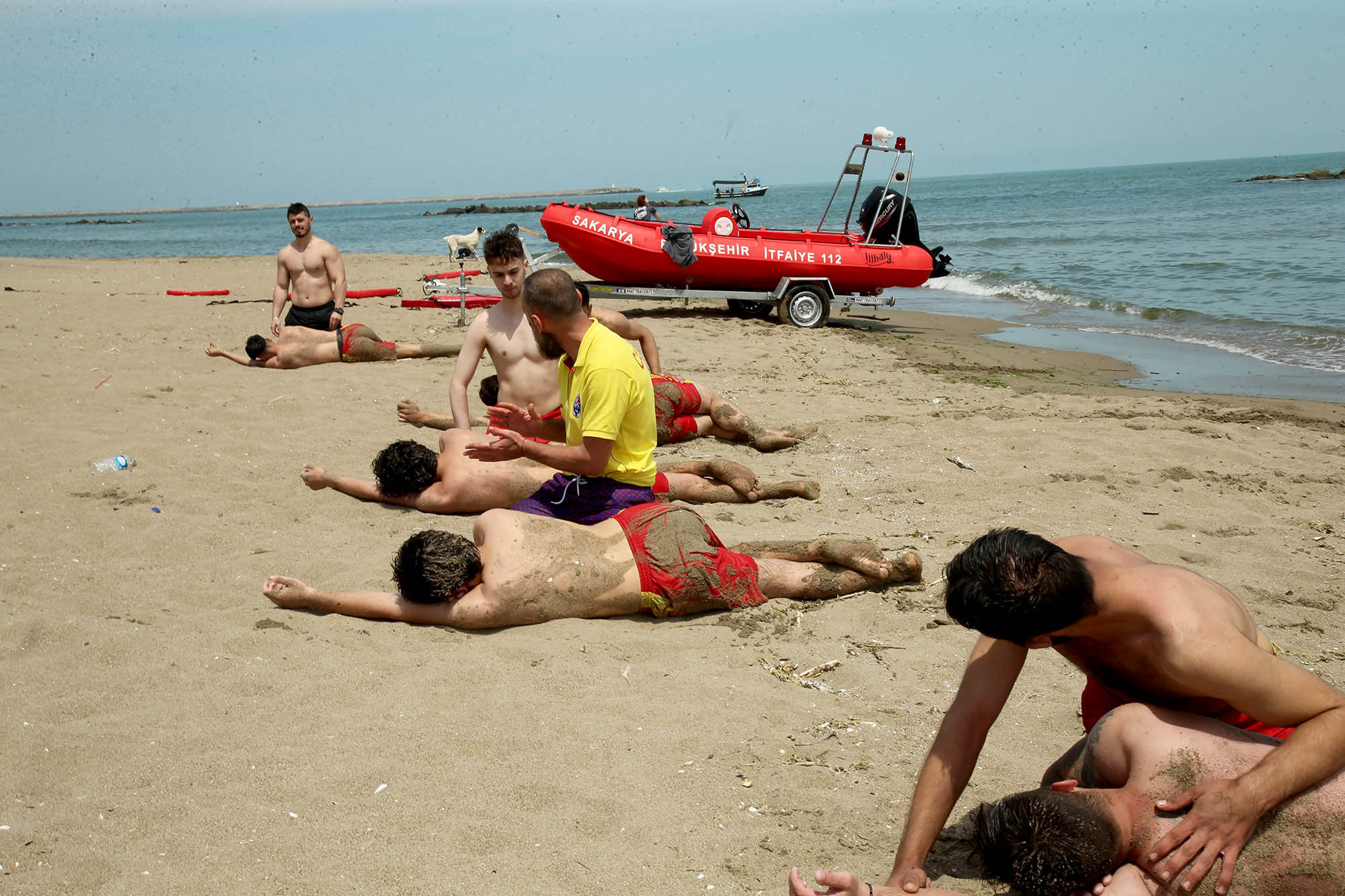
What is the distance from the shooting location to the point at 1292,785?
6.62ft

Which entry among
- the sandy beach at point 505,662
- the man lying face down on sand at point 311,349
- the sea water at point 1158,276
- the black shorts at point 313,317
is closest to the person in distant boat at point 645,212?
the sea water at point 1158,276

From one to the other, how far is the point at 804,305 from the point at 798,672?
8.66m

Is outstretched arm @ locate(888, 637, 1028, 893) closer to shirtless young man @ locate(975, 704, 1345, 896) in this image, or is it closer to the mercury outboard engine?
shirtless young man @ locate(975, 704, 1345, 896)

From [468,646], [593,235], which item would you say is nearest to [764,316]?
[593,235]

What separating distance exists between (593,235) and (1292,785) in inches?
412

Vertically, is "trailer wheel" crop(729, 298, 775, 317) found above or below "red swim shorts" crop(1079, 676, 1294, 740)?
above

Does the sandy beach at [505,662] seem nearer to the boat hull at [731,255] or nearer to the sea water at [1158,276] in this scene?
the sea water at [1158,276]

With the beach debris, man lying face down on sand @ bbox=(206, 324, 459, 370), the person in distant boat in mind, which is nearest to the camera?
the beach debris

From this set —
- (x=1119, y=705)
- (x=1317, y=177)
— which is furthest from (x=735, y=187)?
(x=1119, y=705)

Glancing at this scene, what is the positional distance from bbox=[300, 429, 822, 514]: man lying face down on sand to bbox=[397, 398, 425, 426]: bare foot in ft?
3.11

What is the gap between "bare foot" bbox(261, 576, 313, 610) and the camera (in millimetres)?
3779

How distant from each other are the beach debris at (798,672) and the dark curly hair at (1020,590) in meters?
1.37

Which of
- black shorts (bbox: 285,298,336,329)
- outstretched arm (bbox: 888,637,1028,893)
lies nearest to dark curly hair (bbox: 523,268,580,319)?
outstretched arm (bbox: 888,637,1028,893)

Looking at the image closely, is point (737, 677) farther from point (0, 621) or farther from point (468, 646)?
point (0, 621)
